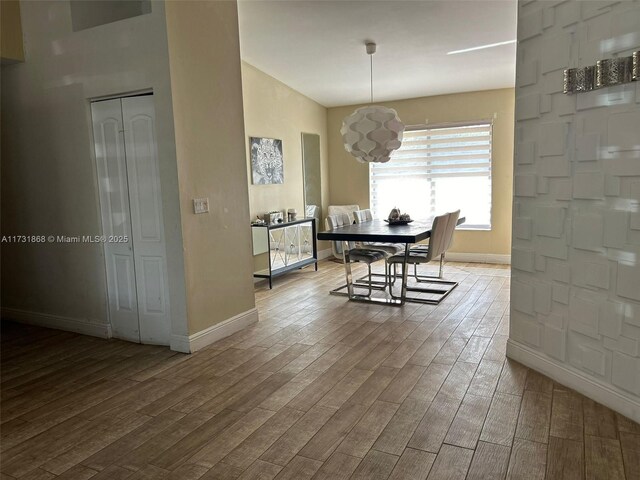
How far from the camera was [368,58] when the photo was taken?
5.33 m

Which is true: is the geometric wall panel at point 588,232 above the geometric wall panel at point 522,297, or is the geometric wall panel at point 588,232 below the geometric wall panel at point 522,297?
above

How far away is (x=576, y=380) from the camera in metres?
2.63

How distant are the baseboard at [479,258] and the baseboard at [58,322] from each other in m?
4.88

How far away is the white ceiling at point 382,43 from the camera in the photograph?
4.12m

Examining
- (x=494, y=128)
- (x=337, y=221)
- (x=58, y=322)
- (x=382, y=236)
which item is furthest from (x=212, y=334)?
(x=494, y=128)

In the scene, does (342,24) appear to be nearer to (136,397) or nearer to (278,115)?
(278,115)

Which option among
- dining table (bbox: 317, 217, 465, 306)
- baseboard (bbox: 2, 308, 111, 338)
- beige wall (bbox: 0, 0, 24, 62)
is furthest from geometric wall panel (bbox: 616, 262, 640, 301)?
beige wall (bbox: 0, 0, 24, 62)

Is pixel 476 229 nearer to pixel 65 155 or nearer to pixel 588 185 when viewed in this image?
pixel 588 185

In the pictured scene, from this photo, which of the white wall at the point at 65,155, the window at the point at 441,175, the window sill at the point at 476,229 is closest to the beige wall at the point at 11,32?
the white wall at the point at 65,155

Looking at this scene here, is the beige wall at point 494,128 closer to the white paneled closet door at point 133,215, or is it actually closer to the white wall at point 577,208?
the white wall at point 577,208

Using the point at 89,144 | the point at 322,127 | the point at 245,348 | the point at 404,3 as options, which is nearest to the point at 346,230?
the point at 245,348

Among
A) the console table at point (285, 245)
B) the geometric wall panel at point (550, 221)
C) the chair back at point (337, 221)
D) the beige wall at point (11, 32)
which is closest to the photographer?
the geometric wall panel at point (550, 221)

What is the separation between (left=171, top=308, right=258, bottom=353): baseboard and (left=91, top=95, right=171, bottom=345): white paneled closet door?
0.63 ft

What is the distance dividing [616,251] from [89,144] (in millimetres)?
3683
